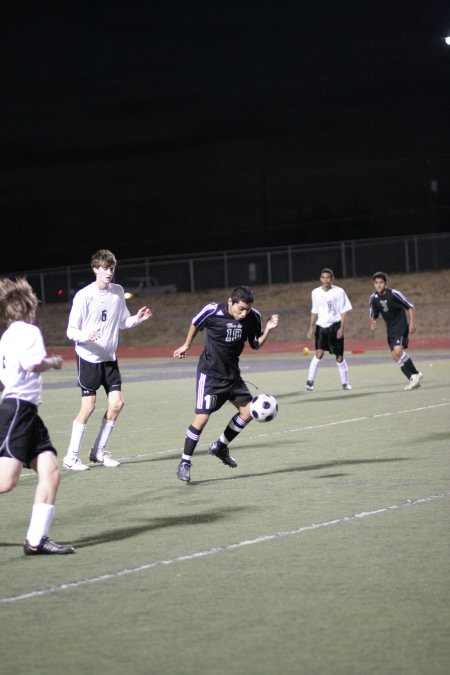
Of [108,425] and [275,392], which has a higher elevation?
[108,425]

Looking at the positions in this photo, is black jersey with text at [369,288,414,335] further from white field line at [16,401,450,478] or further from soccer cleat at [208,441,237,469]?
soccer cleat at [208,441,237,469]

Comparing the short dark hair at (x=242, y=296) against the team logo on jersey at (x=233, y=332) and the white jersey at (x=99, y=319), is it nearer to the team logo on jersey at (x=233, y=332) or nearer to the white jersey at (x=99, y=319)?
the team logo on jersey at (x=233, y=332)

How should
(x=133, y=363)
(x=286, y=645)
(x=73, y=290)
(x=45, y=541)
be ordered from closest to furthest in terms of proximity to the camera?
(x=286, y=645), (x=45, y=541), (x=133, y=363), (x=73, y=290)

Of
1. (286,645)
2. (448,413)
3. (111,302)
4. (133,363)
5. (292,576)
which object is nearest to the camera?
(286,645)

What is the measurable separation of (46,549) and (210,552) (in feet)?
3.51

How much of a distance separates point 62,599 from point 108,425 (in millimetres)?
5600

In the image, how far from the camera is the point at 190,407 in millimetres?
18703

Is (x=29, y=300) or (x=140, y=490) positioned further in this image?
(x=140, y=490)

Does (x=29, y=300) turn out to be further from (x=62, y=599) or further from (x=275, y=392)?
(x=275, y=392)

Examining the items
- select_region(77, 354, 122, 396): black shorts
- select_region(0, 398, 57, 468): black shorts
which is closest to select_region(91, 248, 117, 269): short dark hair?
select_region(77, 354, 122, 396): black shorts

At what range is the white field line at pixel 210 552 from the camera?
640 cm

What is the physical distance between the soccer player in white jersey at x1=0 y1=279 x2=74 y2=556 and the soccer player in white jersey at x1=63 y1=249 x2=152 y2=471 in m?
4.17

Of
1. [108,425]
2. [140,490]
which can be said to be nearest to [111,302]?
[108,425]

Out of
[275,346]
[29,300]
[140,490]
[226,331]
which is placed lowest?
[275,346]
